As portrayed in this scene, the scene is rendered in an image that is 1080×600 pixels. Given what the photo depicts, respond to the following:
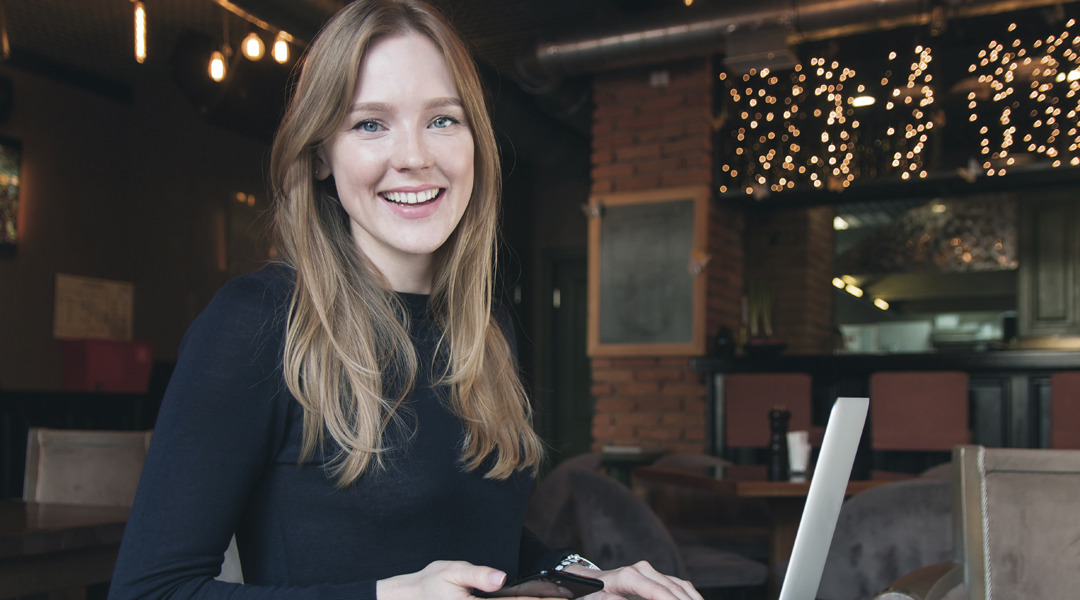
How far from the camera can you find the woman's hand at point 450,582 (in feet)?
2.57

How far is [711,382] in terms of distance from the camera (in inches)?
216

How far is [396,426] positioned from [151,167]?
259 inches

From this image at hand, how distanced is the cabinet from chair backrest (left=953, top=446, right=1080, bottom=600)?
20.1 feet

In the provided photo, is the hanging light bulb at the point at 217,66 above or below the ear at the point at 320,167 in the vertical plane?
above

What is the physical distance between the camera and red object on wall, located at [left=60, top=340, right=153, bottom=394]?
20.0 feet

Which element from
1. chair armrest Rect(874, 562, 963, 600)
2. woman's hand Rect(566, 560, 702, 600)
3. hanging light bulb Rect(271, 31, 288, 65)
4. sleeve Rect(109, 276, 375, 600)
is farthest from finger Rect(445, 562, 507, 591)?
hanging light bulb Rect(271, 31, 288, 65)

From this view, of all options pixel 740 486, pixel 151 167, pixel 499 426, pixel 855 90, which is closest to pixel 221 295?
pixel 499 426

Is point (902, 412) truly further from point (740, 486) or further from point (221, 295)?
point (221, 295)

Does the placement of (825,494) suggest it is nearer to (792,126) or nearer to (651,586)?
(651,586)

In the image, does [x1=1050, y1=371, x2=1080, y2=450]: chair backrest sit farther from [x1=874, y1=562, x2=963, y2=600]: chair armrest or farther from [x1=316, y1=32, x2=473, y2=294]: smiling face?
[x1=316, y1=32, x2=473, y2=294]: smiling face

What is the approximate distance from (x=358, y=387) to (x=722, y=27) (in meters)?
4.54

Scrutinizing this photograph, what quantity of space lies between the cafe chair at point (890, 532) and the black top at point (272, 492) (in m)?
1.75

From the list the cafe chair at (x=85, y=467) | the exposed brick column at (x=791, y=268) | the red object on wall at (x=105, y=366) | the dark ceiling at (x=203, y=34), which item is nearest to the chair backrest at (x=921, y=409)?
Result: the dark ceiling at (x=203, y=34)

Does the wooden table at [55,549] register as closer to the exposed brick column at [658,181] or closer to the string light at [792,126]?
the exposed brick column at [658,181]
